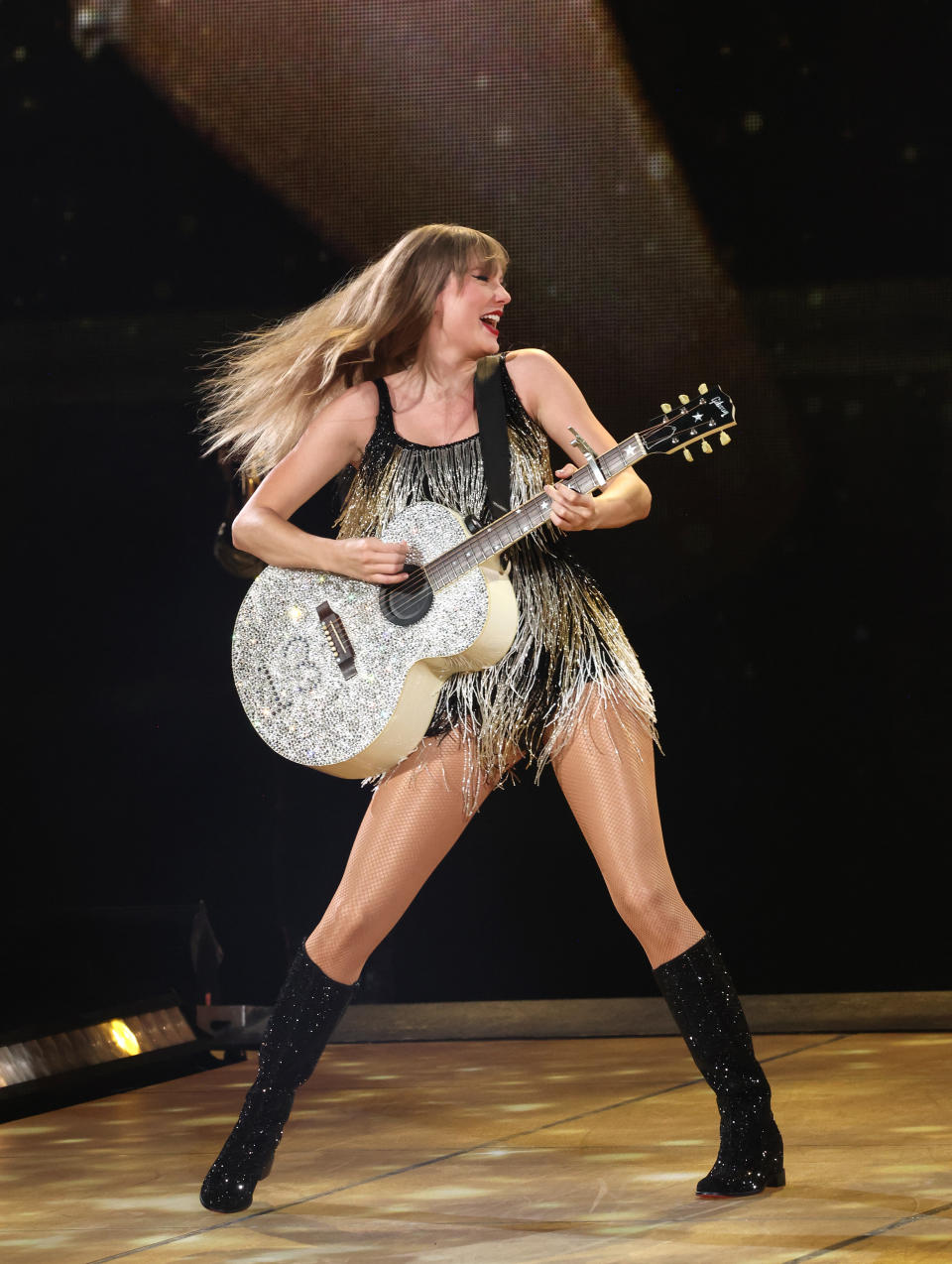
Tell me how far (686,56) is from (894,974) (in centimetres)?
247

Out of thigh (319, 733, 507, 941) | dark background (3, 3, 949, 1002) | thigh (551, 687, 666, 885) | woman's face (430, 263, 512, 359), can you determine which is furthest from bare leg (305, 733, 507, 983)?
dark background (3, 3, 949, 1002)

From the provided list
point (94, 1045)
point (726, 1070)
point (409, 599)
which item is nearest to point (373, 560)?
point (409, 599)

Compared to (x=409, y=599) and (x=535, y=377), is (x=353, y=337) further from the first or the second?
(x=409, y=599)

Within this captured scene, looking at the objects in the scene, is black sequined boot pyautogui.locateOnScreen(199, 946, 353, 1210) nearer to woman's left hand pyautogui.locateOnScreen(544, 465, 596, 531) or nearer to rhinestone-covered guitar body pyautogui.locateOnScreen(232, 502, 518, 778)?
rhinestone-covered guitar body pyautogui.locateOnScreen(232, 502, 518, 778)

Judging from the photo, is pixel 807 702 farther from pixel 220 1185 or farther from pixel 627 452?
pixel 220 1185

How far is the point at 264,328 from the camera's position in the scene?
4543mm

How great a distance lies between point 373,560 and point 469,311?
0.48 meters

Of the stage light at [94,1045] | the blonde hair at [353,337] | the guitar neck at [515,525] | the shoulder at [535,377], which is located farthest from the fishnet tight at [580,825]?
the stage light at [94,1045]

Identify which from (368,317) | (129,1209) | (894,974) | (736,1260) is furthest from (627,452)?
(894,974)

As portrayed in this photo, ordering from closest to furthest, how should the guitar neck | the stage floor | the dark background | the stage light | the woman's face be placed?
the stage floor
the guitar neck
the woman's face
the stage light
the dark background

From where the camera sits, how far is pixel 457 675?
2.89m

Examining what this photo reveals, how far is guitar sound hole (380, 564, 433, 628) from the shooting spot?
2836mm

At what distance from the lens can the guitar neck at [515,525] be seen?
2.70 meters

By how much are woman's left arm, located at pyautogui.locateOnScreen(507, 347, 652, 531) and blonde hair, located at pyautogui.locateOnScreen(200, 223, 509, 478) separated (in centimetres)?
19
